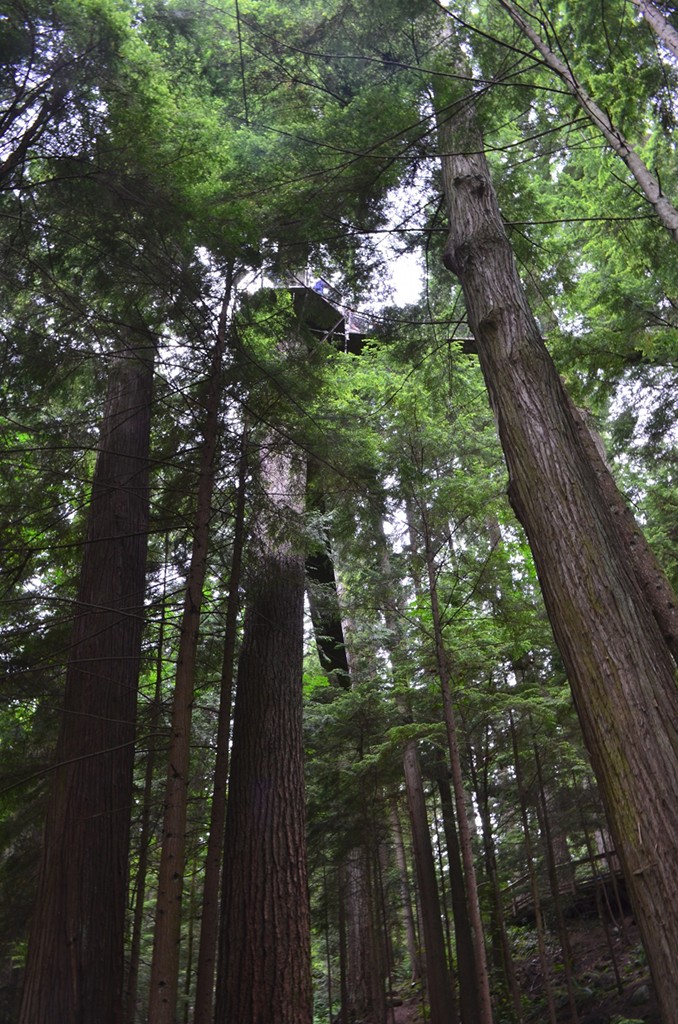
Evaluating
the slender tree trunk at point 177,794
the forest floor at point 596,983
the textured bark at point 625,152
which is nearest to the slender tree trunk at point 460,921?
the forest floor at point 596,983

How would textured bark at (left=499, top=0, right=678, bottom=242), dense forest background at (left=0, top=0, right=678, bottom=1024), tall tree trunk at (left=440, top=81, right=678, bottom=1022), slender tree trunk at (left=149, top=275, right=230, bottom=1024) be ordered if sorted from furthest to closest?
textured bark at (left=499, top=0, right=678, bottom=242) → dense forest background at (left=0, top=0, right=678, bottom=1024) → slender tree trunk at (left=149, top=275, right=230, bottom=1024) → tall tree trunk at (left=440, top=81, right=678, bottom=1022)

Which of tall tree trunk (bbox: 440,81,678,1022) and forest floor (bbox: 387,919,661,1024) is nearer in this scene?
tall tree trunk (bbox: 440,81,678,1022)

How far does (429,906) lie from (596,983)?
293cm

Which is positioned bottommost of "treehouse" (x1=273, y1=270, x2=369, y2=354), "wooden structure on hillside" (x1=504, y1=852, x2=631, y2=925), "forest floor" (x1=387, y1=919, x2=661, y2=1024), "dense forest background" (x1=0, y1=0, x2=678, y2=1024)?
"forest floor" (x1=387, y1=919, x2=661, y2=1024)

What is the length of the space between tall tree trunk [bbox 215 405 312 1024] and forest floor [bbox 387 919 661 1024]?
401cm

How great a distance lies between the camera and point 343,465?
280 inches

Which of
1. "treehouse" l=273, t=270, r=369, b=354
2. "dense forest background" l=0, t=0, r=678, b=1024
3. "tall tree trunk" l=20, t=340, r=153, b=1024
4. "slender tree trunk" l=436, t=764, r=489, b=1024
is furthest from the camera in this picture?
"slender tree trunk" l=436, t=764, r=489, b=1024

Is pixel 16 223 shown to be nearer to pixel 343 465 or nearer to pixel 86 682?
pixel 343 465

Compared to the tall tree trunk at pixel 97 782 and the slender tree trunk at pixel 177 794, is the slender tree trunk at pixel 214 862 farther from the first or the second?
the tall tree trunk at pixel 97 782

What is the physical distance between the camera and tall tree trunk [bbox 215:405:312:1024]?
18.3 ft

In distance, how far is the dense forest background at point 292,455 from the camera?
4.78 metres

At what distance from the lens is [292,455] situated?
24.1 ft

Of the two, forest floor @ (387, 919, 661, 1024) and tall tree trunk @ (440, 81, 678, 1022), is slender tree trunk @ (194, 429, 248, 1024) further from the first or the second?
forest floor @ (387, 919, 661, 1024)

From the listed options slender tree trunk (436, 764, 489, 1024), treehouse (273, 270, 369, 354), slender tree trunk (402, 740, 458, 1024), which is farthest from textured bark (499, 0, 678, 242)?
slender tree trunk (436, 764, 489, 1024)
